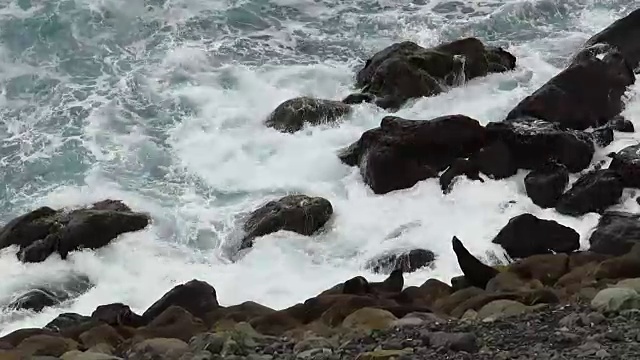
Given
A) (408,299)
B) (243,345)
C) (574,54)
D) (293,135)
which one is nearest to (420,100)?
(293,135)

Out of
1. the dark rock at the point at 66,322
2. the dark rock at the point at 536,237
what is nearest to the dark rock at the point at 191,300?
the dark rock at the point at 66,322

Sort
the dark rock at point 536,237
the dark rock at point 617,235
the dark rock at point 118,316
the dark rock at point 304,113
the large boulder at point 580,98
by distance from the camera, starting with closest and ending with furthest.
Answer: the dark rock at point 118,316
the dark rock at point 617,235
the dark rock at point 536,237
the large boulder at point 580,98
the dark rock at point 304,113

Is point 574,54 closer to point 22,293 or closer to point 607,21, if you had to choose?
point 607,21

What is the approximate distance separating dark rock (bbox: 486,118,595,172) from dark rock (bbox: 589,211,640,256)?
6.26 ft

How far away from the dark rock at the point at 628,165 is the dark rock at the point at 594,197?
14 centimetres

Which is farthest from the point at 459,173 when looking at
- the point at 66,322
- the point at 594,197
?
the point at 66,322

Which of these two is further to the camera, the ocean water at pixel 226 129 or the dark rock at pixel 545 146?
the dark rock at pixel 545 146

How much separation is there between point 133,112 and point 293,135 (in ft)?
11.3

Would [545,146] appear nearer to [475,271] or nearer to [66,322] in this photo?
[475,271]

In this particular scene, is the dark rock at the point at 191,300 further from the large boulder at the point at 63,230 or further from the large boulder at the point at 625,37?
the large boulder at the point at 625,37

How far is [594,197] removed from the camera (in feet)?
45.1

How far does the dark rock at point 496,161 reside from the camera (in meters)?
14.8

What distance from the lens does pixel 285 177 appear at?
1595cm

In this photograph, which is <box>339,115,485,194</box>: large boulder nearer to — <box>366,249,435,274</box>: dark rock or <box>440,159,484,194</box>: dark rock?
<box>440,159,484,194</box>: dark rock
